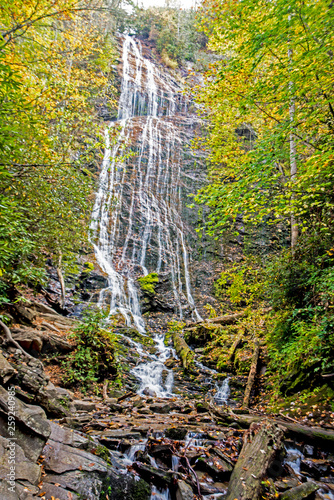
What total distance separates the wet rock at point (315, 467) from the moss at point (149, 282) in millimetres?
12232

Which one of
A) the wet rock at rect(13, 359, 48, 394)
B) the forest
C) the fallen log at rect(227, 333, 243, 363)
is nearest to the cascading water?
the forest

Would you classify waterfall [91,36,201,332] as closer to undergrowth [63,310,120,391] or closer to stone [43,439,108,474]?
undergrowth [63,310,120,391]

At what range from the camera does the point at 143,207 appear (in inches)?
806

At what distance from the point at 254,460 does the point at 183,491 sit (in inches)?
34.5

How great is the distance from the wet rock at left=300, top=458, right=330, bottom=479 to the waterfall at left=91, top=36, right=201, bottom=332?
31.6ft

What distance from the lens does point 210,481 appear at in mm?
3051

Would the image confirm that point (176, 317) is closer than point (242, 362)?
No

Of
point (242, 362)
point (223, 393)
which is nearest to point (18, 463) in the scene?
point (223, 393)

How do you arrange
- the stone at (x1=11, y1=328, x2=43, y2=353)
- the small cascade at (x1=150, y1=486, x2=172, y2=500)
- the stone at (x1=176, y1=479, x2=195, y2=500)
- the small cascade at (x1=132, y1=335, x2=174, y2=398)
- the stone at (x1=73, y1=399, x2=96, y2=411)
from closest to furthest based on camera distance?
the stone at (x1=176, y1=479, x2=195, y2=500), the small cascade at (x1=150, y1=486, x2=172, y2=500), the stone at (x1=73, y1=399, x2=96, y2=411), the stone at (x1=11, y1=328, x2=43, y2=353), the small cascade at (x1=132, y1=335, x2=174, y2=398)

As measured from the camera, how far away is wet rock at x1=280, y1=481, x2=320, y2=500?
2.59m

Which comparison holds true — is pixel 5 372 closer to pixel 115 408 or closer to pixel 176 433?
pixel 176 433

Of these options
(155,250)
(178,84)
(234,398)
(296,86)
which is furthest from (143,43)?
(234,398)

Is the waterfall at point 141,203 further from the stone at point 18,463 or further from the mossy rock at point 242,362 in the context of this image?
the stone at point 18,463

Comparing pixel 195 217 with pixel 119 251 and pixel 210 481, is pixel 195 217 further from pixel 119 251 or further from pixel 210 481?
pixel 210 481
